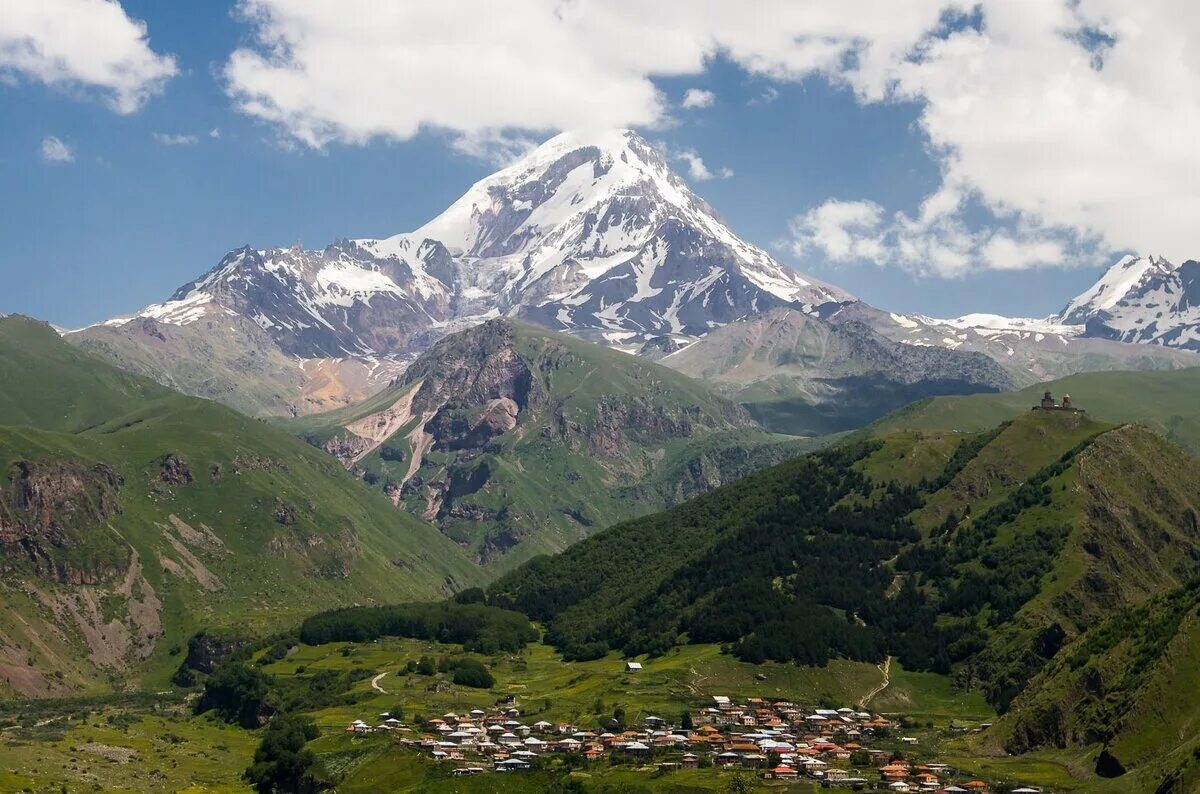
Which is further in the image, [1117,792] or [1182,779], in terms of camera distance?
[1117,792]
